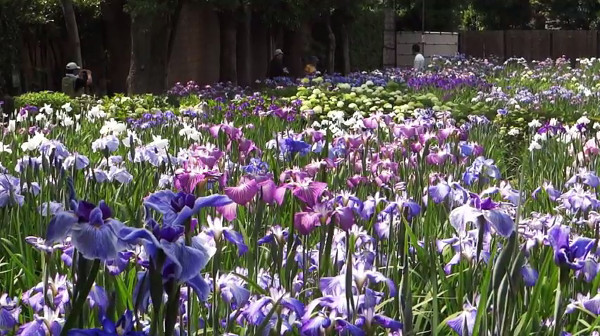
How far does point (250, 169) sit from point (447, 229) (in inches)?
28.3

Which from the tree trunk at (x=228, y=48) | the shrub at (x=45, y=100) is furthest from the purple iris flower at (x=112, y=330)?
the tree trunk at (x=228, y=48)

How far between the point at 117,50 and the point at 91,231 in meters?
20.5

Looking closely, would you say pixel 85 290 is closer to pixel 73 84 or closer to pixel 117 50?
pixel 73 84

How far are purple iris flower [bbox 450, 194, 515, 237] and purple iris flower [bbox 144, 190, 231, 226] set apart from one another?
2.53ft

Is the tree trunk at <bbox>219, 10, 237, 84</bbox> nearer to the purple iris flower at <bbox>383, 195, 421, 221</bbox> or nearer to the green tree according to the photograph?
the green tree

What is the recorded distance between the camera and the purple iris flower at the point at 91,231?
1298 millimetres

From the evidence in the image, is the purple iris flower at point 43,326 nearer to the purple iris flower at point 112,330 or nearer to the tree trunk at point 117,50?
the purple iris flower at point 112,330

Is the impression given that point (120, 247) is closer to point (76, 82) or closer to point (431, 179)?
point (431, 179)

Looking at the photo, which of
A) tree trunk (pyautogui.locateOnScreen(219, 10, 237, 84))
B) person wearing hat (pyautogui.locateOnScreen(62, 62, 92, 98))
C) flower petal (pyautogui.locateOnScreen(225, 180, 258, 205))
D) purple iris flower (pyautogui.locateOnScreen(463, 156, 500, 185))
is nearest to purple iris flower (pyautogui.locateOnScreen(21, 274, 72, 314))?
flower petal (pyautogui.locateOnScreen(225, 180, 258, 205))

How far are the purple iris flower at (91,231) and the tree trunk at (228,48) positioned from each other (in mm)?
17598

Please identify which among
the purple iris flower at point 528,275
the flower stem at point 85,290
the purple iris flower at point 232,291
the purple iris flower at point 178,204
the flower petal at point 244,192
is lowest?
the purple iris flower at point 528,275

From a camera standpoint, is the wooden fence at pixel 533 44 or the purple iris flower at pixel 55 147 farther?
the wooden fence at pixel 533 44

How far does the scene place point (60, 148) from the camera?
371cm

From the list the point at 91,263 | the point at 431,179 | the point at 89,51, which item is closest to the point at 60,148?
the point at 431,179
